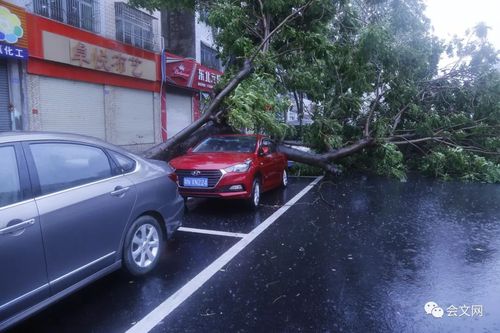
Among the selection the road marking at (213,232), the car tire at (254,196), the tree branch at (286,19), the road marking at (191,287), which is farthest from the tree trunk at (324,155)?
the road marking at (213,232)

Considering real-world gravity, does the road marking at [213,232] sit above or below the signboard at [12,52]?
below

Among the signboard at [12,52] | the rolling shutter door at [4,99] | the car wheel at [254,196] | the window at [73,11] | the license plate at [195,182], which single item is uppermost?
the window at [73,11]

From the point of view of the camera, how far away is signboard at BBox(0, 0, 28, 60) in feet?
30.8

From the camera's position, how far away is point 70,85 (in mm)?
12031

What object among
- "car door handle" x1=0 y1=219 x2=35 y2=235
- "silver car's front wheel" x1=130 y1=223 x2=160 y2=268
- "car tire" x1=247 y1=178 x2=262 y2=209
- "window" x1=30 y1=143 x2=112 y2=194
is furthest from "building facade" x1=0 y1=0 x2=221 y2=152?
"car door handle" x1=0 y1=219 x2=35 y2=235

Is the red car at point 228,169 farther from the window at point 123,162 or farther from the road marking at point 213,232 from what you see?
the window at point 123,162

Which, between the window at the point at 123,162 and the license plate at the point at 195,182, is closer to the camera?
the window at the point at 123,162

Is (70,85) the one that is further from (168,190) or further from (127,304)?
(127,304)

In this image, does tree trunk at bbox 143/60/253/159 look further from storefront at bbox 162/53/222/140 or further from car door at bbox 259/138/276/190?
storefront at bbox 162/53/222/140

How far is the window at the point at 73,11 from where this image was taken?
11.1 m

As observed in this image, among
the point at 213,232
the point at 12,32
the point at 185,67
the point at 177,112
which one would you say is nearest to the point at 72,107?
the point at 12,32

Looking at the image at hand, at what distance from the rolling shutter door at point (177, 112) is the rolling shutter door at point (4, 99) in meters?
7.84

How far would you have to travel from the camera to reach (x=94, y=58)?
12633 millimetres

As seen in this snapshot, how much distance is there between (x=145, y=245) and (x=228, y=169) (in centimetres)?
296
